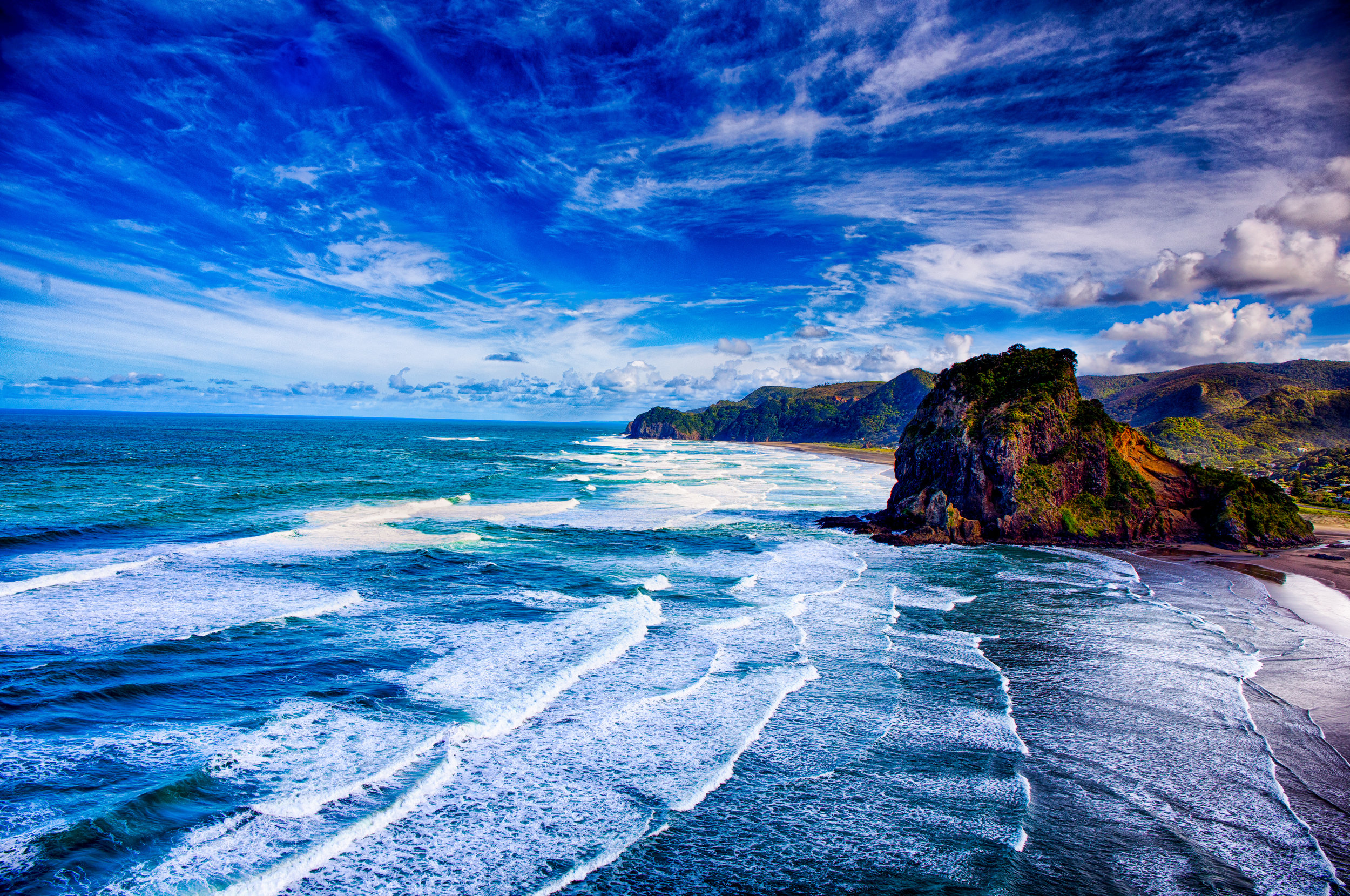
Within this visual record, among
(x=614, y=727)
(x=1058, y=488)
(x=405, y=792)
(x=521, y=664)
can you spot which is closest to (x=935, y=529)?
(x=1058, y=488)

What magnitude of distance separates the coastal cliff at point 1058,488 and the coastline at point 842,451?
44791 millimetres

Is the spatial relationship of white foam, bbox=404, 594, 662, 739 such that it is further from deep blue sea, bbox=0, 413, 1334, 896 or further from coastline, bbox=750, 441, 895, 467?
coastline, bbox=750, 441, 895, 467

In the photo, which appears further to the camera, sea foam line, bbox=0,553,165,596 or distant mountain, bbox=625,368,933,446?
distant mountain, bbox=625,368,933,446

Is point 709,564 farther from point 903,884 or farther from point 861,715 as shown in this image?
point 903,884

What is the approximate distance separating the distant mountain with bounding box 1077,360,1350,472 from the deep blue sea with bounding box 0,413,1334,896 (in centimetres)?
4340

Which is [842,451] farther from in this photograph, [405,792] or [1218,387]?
[405,792]

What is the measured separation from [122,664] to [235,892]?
964 cm

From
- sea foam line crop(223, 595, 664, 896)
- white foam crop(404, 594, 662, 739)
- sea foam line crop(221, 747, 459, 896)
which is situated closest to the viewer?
sea foam line crop(221, 747, 459, 896)

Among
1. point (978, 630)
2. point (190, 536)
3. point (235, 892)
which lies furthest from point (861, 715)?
point (190, 536)

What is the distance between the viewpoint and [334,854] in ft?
25.0

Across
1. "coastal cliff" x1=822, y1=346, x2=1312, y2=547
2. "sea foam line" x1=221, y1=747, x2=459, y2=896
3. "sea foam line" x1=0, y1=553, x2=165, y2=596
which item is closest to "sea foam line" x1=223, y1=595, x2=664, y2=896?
"sea foam line" x1=221, y1=747, x2=459, y2=896

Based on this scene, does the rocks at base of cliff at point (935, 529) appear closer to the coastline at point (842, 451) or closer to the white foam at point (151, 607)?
the white foam at point (151, 607)

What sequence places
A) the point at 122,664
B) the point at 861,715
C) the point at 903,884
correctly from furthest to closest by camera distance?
the point at 122,664 < the point at 861,715 < the point at 903,884

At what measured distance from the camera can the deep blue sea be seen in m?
7.70
